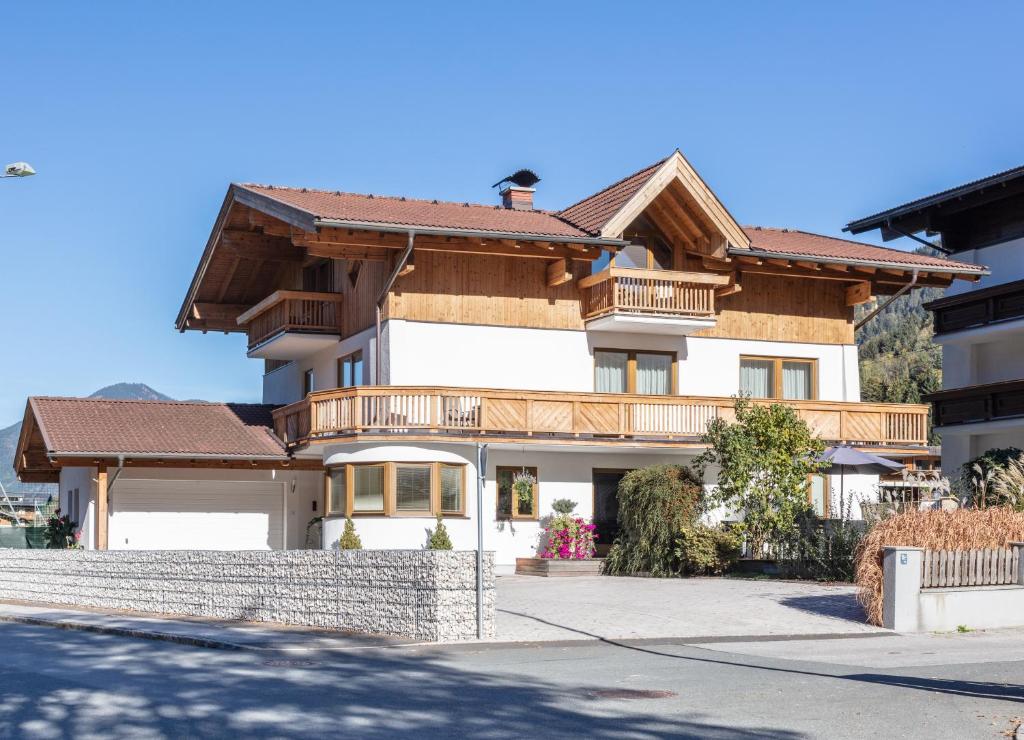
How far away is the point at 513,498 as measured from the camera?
101ft

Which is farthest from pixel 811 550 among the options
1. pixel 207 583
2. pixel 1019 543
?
pixel 207 583

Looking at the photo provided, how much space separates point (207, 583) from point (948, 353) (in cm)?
2324

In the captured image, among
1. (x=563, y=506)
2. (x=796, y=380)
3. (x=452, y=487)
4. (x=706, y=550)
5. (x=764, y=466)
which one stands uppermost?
(x=796, y=380)

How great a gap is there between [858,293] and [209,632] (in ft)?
69.7

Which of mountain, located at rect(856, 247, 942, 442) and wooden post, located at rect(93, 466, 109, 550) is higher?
mountain, located at rect(856, 247, 942, 442)

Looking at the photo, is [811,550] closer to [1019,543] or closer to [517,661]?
[1019,543]

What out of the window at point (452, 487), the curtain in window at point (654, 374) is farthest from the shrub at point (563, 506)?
the curtain in window at point (654, 374)

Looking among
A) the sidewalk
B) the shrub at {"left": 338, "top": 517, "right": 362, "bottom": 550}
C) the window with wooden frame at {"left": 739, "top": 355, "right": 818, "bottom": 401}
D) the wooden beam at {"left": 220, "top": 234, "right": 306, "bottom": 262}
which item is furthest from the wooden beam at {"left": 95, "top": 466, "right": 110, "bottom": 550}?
the window with wooden frame at {"left": 739, "top": 355, "right": 818, "bottom": 401}

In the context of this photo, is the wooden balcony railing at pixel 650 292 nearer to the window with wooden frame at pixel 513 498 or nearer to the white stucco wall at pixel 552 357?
the white stucco wall at pixel 552 357

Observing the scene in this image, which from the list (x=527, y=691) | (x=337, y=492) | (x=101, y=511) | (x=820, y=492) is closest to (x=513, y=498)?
(x=337, y=492)

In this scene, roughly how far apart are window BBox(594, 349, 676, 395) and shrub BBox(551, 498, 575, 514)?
9.66ft

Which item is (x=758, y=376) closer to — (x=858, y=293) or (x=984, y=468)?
(x=858, y=293)

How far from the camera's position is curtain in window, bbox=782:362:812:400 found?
34.3m

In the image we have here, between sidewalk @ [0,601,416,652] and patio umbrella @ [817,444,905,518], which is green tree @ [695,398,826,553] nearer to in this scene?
patio umbrella @ [817,444,905,518]
